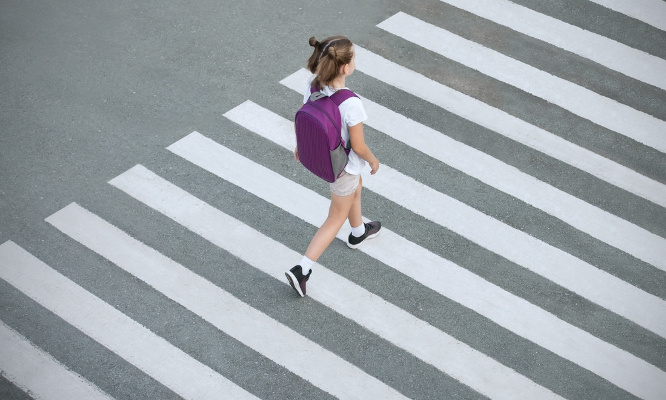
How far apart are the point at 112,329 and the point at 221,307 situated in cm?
84

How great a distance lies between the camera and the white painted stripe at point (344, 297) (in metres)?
5.46

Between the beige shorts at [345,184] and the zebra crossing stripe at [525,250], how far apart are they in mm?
1264

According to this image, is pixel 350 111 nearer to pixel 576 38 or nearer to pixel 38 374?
pixel 38 374

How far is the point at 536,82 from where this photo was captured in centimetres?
817

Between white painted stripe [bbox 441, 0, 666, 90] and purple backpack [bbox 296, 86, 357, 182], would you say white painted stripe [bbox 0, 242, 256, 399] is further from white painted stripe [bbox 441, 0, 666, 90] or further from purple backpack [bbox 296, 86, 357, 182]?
white painted stripe [bbox 441, 0, 666, 90]

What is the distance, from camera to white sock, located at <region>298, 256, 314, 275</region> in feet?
19.1

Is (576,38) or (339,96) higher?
(339,96)

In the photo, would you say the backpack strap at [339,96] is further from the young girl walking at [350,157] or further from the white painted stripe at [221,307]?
the white painted stripe at [221,307]

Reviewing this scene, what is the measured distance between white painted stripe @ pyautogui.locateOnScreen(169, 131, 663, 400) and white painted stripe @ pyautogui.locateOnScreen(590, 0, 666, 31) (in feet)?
15.3

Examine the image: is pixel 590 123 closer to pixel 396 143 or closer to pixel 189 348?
pixel 396 143

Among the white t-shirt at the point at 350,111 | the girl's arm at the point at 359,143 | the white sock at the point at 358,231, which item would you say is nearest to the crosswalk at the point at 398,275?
the white sock at the point at 358,231

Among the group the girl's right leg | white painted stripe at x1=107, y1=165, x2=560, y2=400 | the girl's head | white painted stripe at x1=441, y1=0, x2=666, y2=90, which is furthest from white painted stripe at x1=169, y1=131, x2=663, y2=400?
white painted stripe at x1=441, y1=0, x2=666, y2=90

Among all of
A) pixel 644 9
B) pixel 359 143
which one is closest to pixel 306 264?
pixel 359 143

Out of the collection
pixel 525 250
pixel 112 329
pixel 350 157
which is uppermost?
pixel 350 157
